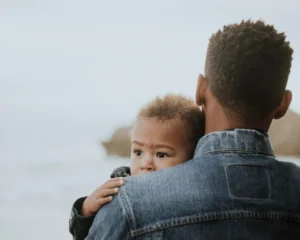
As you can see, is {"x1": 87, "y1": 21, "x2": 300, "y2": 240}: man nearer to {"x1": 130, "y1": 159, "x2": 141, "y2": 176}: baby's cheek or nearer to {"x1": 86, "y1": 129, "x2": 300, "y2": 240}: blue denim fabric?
{"x1": 86, "y1": 129, "x2": 300, "y2": 240}: blue denim fabric

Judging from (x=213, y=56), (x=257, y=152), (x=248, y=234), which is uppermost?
(x=213, y=56)

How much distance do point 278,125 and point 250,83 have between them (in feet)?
7.03

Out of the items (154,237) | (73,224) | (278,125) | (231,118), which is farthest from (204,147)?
(278,125)

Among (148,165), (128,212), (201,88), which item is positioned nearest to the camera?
(128,212)

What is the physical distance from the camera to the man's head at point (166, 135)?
1.22 m

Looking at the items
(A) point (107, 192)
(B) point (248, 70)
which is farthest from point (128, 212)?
(B) point (248, 70)

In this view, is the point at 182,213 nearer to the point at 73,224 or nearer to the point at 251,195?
the point at 251,195

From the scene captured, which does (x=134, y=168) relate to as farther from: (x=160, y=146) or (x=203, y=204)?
(x=203, y=204)

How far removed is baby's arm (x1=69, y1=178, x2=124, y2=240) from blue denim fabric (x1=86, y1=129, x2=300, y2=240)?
0.14 ft

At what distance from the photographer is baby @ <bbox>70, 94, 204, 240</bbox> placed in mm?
1219

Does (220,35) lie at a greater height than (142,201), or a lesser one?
greater

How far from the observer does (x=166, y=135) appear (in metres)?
1.24

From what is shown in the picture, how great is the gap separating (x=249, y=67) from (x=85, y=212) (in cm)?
42

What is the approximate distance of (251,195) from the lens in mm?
805
